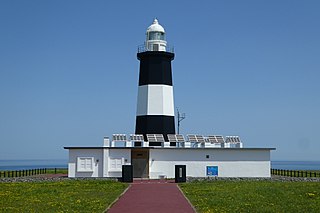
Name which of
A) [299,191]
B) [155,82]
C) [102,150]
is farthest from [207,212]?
[155,82]

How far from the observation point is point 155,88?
3988 cm

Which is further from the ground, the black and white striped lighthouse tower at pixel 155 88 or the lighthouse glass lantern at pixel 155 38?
the lighthouse glass lantern at pixel 155 38

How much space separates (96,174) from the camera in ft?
118

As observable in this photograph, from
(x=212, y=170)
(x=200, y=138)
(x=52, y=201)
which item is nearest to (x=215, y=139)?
(x=200, y=138)

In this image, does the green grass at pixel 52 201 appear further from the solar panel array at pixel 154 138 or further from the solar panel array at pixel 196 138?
the solar panel array at pixel 196 138

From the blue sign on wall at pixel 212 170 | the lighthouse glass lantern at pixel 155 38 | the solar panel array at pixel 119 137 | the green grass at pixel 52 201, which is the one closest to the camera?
the green grass at pixel 52 201

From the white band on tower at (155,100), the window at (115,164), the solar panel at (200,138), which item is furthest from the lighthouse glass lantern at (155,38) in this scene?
the window at (115,164)

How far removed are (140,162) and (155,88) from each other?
20.5 feet

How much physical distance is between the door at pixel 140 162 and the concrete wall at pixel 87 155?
111 inches

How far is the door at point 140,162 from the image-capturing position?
37531 millimetres

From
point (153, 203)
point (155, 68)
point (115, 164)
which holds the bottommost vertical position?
point (153, 203)

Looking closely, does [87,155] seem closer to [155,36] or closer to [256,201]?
[155,36]

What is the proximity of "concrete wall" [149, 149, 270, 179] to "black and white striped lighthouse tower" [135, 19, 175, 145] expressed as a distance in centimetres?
283

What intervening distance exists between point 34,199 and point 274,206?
9.68 metres
